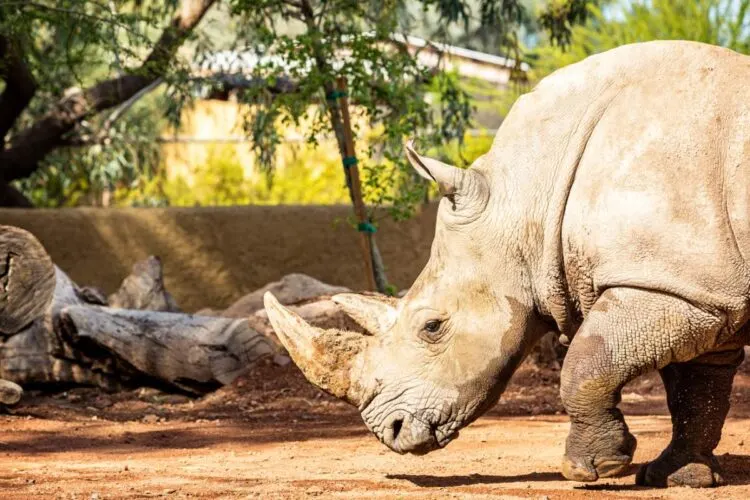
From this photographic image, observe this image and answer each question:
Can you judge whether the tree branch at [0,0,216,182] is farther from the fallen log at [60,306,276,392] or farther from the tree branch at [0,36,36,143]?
the fallen log at [60,306,276,392]

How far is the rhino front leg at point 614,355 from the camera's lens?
4.67 meters

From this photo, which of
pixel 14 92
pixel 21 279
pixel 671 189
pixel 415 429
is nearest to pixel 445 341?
pixel 415 429

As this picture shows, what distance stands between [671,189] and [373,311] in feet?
4.67

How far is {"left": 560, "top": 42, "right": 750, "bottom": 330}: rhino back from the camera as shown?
460 cm

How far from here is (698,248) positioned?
4.59m

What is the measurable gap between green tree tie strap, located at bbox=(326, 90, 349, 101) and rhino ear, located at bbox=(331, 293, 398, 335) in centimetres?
518

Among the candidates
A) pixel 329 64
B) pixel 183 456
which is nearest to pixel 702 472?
pixel 183 456

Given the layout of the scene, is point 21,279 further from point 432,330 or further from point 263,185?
point 263,185

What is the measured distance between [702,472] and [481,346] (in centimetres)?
110

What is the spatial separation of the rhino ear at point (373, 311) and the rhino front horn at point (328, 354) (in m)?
0.08

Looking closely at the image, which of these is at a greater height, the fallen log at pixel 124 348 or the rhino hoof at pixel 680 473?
the rhino hoof at pixel 680 473

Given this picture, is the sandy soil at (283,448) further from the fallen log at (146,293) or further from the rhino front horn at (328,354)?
the fallen log at (146,293)

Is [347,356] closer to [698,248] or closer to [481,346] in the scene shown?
[481,346]

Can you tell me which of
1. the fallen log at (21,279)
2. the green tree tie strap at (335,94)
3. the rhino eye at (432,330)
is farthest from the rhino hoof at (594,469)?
the green tree tie strap at (335,94)
